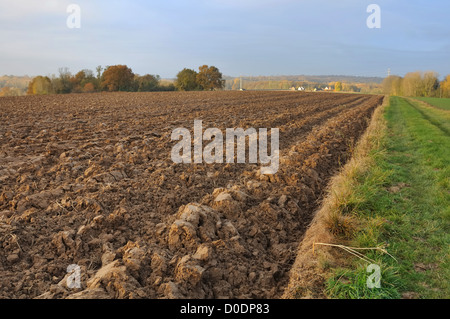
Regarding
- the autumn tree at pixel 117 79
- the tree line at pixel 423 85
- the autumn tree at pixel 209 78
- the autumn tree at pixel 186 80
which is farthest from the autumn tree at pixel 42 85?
the tree line at pixel 423 85

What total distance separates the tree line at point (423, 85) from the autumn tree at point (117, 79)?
227 ft

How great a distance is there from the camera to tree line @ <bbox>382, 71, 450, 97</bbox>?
79500mm

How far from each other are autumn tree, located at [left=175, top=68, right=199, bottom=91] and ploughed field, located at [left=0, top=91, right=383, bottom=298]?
2128 inches

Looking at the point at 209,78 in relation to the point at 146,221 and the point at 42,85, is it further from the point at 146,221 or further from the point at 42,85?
the point at 146,221

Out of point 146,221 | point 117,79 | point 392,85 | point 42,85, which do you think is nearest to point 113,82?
point 117,79

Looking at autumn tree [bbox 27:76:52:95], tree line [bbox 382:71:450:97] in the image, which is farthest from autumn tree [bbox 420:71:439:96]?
autumn tree [bbox 27:76:52:95]

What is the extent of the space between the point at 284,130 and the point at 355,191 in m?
5.66

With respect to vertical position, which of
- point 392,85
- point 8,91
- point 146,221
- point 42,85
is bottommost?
point 146,221

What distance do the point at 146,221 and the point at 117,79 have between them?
49.5m

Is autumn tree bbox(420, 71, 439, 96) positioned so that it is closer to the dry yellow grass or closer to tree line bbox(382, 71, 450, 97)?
tree line bbox(382, 71, 450, 97)

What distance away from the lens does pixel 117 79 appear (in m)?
50.0

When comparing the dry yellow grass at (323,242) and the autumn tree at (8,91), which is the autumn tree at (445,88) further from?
the dry yellow grass at (323,242)

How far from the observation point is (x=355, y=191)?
17.9 ft
